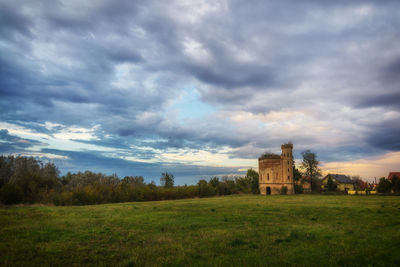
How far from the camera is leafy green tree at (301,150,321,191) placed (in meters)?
65.8

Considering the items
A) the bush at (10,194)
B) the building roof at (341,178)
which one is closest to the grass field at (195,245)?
the bush at (10,194)

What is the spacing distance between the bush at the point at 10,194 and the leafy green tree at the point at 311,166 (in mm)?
64672

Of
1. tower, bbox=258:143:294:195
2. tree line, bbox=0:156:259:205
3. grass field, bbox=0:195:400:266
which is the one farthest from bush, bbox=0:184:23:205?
tower, bbox=258:143:294:195

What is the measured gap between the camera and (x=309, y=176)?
67.0m

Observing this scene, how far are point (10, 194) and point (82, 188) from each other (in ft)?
30.0

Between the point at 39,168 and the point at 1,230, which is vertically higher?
the point at 39,168

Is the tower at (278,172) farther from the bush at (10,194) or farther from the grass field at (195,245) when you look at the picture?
the bush at (10,194)

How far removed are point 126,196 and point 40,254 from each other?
31.7m

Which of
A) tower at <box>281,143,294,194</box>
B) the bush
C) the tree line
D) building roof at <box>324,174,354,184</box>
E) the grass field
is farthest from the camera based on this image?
building roof at <box>324,174,354,184</box>

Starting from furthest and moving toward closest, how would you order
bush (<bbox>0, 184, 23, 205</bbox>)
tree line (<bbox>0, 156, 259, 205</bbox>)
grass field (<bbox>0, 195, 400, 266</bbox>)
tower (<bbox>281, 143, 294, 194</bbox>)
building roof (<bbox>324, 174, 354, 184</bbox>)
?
building roof (<bbox>324, 174, 354, 184</bbox>), tower (<bbox>281, 143, 294, 194</bbox>), tree line (<bbox>0, 156, 259, 205</bbox>), bush (<bbox>0, 184, 23, 205</bbox>), grass field (<bbox>0, 195, 400, 266</bbox>)

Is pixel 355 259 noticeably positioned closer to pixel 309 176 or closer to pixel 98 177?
pixel 98 177

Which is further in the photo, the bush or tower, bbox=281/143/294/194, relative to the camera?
tower, bbox=281/143/294/194

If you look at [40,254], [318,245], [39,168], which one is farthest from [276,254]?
[39,168]

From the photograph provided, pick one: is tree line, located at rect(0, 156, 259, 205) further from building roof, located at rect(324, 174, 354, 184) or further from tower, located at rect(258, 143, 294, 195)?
building roof, located at rect(324, 174, 354, 184)
